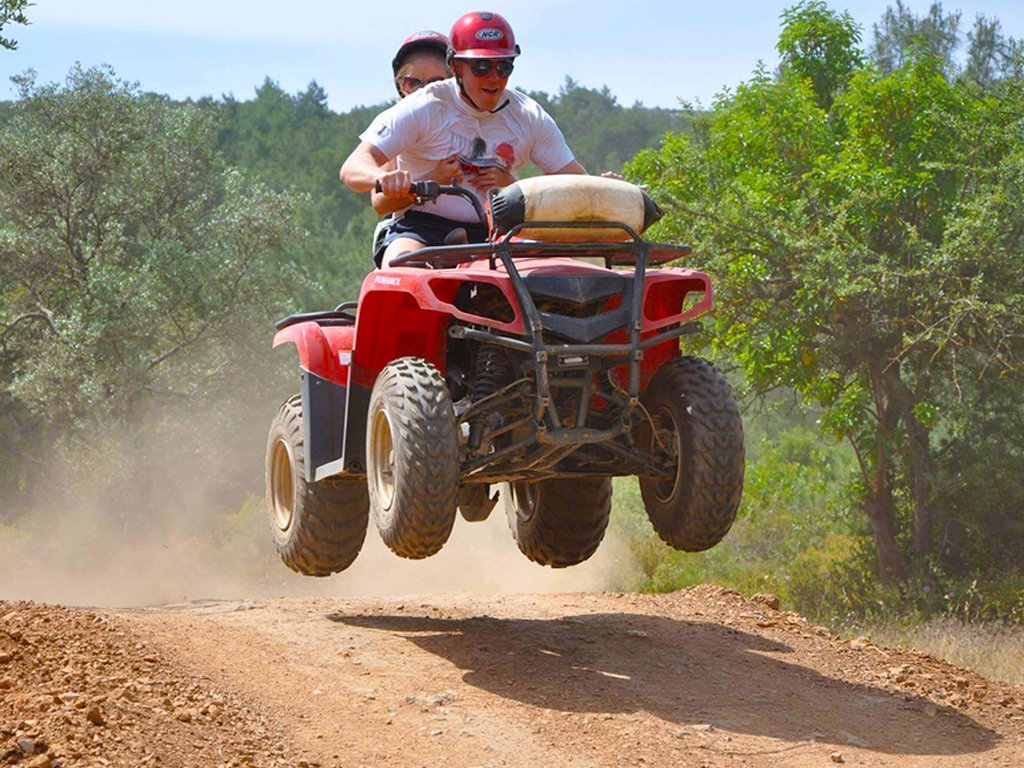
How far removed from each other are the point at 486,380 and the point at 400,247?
3.63 ft

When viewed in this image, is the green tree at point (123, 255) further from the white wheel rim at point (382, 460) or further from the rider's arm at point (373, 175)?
the white wheel rim at point (382, 460)

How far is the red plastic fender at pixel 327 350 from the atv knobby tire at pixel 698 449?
5.77 feet

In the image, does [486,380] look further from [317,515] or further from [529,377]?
[317,515]

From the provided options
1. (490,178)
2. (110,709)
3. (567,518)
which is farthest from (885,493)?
(110,709)

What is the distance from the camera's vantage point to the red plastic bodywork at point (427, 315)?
6.92 metres

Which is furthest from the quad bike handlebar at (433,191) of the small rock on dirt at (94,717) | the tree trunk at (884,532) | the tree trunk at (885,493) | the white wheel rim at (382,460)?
the tree trunk at (884,532)

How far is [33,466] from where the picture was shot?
3547cm

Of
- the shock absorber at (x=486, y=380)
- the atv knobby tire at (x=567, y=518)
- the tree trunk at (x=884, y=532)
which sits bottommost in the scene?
the tree trunk at (x=884, y=532)

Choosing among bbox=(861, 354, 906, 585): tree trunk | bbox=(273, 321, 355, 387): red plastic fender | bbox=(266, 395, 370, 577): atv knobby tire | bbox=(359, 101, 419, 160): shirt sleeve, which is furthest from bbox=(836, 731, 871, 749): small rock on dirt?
bbox=(861, 354, 906, 585): tree trunk

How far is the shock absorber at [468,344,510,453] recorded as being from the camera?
23.6 ft

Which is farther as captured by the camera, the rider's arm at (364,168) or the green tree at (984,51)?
the green tree at (984,51)

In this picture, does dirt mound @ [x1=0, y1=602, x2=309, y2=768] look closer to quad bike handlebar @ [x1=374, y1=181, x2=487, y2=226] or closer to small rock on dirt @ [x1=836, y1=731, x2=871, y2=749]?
quad bike handlebar @ [x1=374, y1=181, x2=487, y2=226]

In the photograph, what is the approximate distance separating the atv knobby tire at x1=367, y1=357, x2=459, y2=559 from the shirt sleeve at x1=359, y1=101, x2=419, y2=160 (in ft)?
4.94

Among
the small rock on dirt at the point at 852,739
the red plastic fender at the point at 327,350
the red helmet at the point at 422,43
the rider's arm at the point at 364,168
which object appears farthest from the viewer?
the red helmet at the point at 422,43
